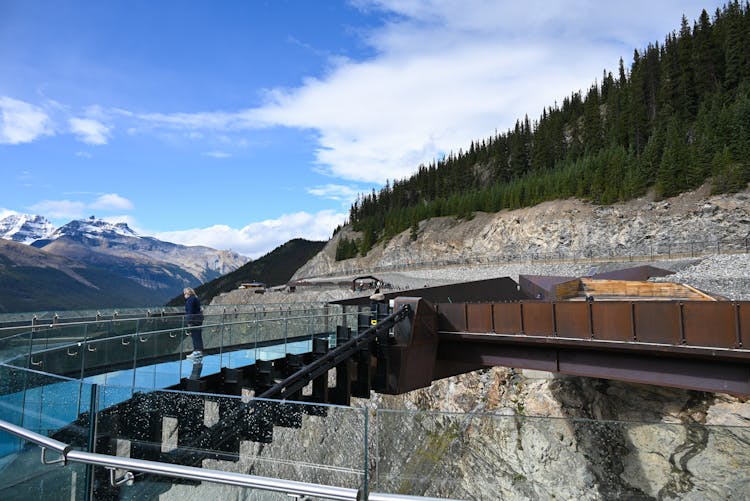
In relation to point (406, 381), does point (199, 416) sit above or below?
above

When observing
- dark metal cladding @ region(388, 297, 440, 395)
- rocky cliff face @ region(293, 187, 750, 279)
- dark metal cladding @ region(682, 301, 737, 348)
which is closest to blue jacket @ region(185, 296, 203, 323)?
dark metal cladding @ region(388, 297, 440, 395)

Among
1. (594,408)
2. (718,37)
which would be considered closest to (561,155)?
(718,37)

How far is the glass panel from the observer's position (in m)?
4.43

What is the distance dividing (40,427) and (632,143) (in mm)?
102299

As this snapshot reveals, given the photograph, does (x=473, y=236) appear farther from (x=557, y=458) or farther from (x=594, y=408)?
(x=557, y=458)

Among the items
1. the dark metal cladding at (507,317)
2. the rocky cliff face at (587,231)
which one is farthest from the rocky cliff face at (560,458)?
the rocky cliff face at (587,231)

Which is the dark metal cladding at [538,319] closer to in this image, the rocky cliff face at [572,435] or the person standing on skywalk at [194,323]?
the rocky cliff face at [572,435]

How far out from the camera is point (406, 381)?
1836cm

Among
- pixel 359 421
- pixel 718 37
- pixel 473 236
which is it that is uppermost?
pixel 718 37

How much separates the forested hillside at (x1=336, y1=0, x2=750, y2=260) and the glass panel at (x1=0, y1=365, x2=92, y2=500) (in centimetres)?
6845

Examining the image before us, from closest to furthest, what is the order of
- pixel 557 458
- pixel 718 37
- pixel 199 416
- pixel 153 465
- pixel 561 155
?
pixel 153 465 < pixel 557 458 < pixel 199 416 < pixel 718 37 < pixel 561 155

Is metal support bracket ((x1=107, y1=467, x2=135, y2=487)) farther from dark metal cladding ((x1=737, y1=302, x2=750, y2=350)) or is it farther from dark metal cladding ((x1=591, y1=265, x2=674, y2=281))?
dark metal cladding ((x1=591, y1=265, x2=674, y2=281))

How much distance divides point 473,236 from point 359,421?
90138 millimetres

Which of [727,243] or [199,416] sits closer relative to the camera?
[199,416]
